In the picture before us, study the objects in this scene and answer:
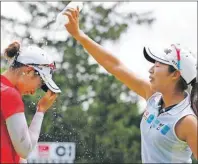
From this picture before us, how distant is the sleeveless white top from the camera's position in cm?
537

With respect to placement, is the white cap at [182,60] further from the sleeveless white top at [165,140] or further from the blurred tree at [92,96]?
the blurred tree at [92,96]

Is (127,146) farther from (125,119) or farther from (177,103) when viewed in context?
(177,103)

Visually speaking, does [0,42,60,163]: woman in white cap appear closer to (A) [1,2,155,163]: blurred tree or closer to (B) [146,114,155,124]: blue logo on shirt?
(B) [146,114,155,124]: blue logo on shirt

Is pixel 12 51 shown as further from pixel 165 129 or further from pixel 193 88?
pixel 193 88

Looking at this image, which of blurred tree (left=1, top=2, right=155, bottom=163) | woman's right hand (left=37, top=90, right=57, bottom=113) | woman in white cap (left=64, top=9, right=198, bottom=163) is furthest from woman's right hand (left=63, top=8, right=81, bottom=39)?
blurred tree (left=1, top=2, right=155, bottom=163)

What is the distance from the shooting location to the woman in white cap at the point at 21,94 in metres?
4.96

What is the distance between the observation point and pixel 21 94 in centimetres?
520

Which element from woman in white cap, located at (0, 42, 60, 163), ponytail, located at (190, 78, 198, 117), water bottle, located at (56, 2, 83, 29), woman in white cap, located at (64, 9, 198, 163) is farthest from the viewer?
water bottle, located at (56, 2, 83, 29)

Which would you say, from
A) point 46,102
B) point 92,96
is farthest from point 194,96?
point 92,96

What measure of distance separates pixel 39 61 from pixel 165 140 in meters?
0.95

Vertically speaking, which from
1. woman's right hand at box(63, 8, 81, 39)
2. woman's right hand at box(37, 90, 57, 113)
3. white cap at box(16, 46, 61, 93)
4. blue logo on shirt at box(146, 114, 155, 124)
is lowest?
blue logo on shirt at box(146, 114, 155, 124)

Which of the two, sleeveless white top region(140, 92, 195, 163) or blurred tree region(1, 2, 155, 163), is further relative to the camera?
blurred tree region(1, 2, 155, 163)

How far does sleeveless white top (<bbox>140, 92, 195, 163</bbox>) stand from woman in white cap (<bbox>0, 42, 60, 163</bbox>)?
67 cm

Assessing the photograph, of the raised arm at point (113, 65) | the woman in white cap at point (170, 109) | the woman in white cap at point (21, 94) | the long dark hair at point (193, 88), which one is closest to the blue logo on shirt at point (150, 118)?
the woman in white cap at point (170, 109)
